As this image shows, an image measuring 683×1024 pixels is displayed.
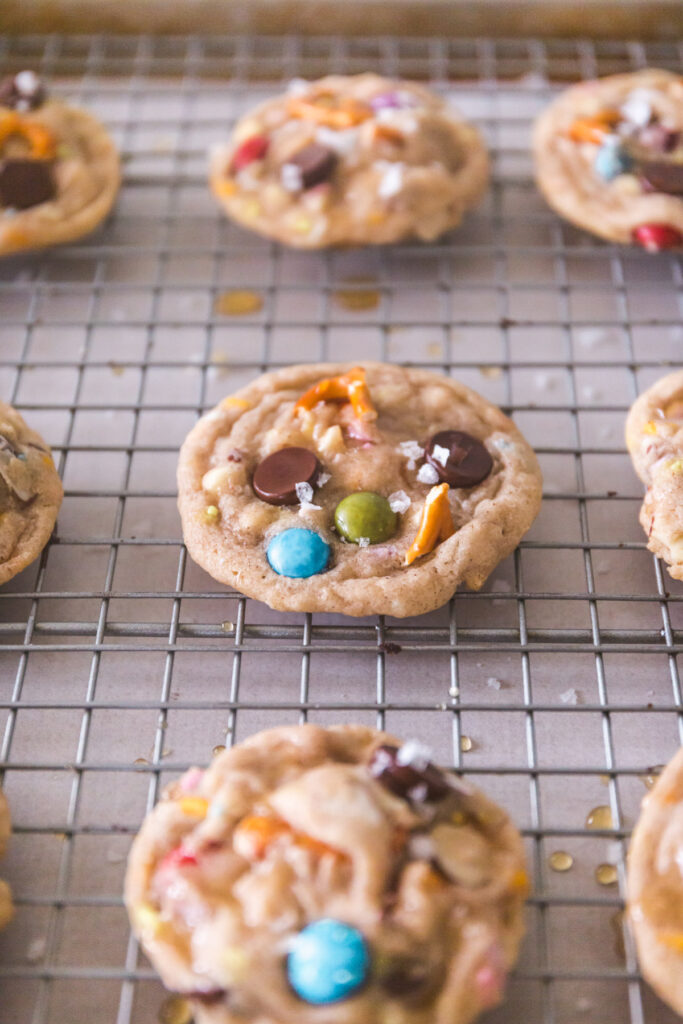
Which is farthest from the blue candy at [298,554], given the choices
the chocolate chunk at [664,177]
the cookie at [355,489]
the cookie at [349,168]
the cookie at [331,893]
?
the chocolate chunk at [664,177]

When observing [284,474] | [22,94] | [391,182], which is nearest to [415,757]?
[284,474]

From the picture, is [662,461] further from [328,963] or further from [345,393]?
[328,963]

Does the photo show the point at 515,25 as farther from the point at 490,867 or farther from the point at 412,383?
the point at 490,867

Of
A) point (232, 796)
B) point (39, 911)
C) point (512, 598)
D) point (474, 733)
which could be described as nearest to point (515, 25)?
point (512, 598)

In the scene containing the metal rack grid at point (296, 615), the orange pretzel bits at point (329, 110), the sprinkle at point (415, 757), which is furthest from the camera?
the orange pretzel bits at point (329, 110)

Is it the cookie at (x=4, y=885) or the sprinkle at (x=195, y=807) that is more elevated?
the sprinkle at (x=195, y=807)

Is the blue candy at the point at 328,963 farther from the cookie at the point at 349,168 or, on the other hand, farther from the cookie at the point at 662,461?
the cookie at the point at 349,168

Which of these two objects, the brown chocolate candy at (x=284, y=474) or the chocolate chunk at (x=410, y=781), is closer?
the chocolate chunk at (x=410, y=781)
